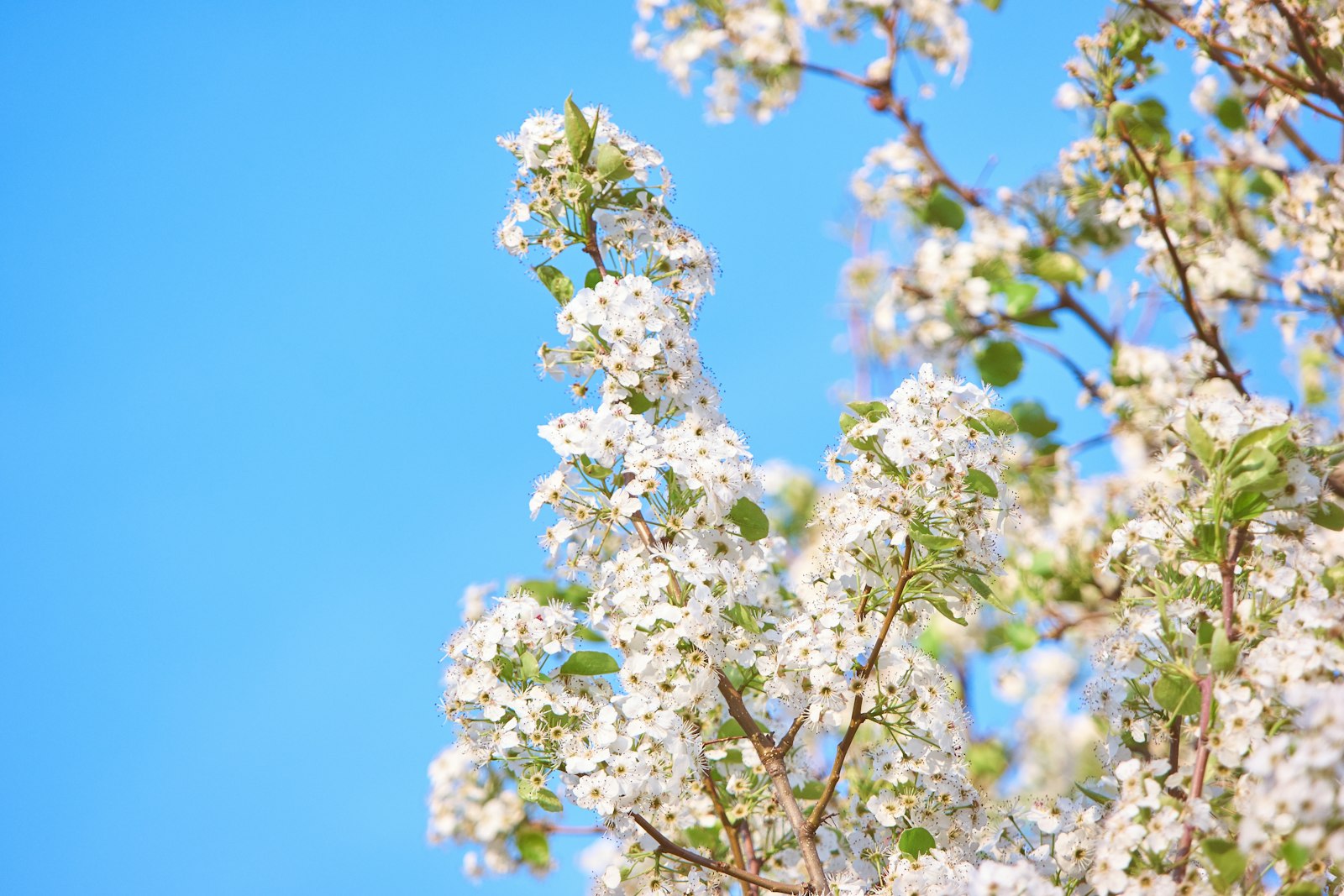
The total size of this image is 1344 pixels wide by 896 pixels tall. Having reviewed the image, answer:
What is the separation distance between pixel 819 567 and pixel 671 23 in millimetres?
3914

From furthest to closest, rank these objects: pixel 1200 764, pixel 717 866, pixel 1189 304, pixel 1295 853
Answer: pixel 1189 304
pixel 717 866
pixel 1200 764
pixel 1295 853

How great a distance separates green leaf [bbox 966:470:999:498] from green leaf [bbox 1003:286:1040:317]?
250 centimetres

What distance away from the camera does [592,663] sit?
2.87m

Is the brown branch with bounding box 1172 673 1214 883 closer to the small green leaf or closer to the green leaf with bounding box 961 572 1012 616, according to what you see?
the green leaf with bounding box 961 572 1012 616

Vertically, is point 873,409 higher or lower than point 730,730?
higher

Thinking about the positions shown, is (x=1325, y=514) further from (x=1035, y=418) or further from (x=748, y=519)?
(x=1035, y=418)

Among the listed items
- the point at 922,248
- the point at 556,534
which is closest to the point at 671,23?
the point at 922,248

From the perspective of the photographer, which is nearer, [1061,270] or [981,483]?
[981,483]

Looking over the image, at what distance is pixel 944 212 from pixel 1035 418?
102 cm

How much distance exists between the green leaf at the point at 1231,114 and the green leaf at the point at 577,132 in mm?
3451

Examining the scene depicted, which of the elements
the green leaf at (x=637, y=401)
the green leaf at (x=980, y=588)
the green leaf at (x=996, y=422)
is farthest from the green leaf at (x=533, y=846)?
the green leaf at (x=996, y=422)

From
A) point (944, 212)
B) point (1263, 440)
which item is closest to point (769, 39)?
point (944, 212)

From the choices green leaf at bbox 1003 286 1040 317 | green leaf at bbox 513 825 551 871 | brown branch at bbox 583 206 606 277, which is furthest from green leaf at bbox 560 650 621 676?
green leaf at bbox 1003 286 1040 317

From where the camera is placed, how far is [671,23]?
6.05 metres
